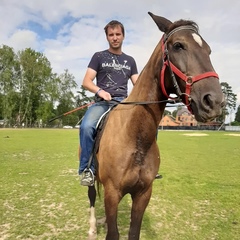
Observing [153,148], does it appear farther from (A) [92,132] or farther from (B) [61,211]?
(B) [61,211]

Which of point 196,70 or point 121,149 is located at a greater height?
point 196,70

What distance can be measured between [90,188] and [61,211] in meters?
1.61

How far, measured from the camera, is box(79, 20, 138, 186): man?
4355mm

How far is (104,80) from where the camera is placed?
15.7 ft

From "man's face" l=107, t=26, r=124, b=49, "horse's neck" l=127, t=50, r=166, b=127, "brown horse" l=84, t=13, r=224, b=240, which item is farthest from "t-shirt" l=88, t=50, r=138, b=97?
"horse's neck" l=127, t=50, r=166, b=127

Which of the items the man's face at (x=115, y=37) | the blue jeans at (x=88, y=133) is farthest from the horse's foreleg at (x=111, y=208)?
the man's face at (x=115, y=37)

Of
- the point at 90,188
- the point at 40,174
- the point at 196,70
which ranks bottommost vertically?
the point at 40,174

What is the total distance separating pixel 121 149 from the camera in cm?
359

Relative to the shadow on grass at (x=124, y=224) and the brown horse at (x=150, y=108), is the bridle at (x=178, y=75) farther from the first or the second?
the shadow on grass at (x=124, y=224)

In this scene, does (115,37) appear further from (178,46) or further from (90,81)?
(178,46)

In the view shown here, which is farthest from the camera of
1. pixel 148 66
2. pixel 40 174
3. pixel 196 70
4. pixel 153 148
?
pixel 40 174

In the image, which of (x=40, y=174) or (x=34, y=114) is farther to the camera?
(x=34, y=114)

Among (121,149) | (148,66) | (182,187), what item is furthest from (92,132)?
(182,187)

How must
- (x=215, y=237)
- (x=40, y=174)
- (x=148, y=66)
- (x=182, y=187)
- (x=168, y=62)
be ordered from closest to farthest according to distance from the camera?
(x=168, y=62)
(x=148, y=66)
(x=215, y=237)
(x=182, y=187)
(x=40, y=174)
